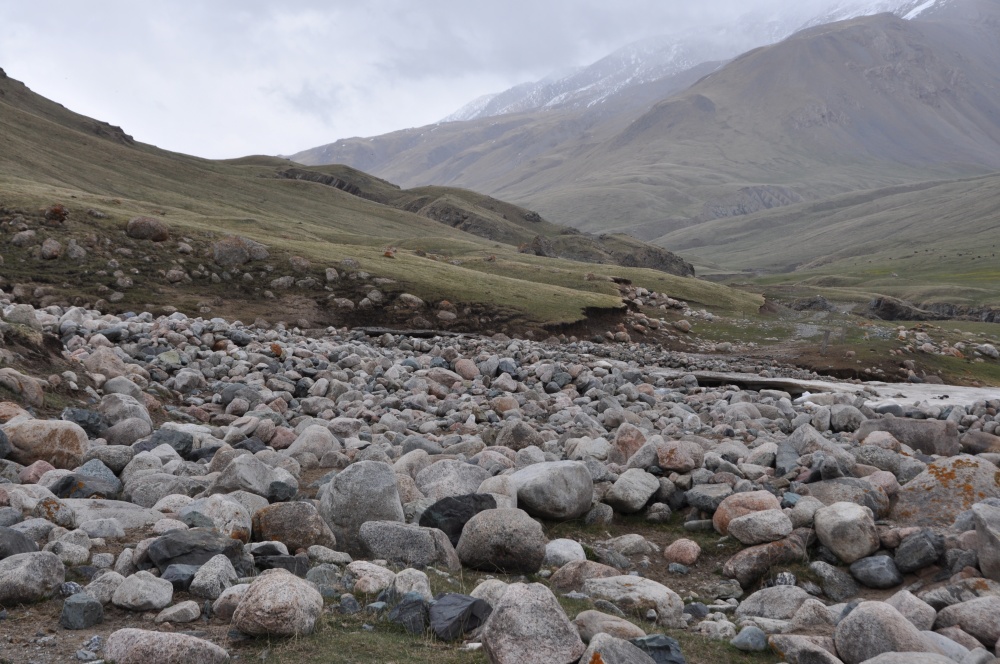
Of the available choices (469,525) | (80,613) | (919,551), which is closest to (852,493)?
(919,551)

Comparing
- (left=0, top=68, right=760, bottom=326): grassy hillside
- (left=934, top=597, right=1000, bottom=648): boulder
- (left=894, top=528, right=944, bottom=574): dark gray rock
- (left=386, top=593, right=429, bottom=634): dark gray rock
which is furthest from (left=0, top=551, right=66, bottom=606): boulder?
(left=0, top=68, right=760, bottom=326): grassy hillside

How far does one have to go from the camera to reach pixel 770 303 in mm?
76312

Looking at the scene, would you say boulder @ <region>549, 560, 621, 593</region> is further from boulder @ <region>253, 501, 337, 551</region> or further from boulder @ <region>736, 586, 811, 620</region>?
boulder @ <region>253, 501, 337, 551</region>

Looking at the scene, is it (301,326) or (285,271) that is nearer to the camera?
(301,326)

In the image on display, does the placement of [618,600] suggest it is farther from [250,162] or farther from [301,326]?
[250,162]

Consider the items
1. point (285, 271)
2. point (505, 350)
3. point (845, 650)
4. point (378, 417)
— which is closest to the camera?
point (845, 650)

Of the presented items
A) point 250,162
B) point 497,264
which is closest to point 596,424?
point 497,264

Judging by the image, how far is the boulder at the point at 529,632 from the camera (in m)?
6.58

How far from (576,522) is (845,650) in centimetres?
574

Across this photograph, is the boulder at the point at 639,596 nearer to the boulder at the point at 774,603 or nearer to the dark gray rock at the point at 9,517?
the boulder at the point at 774,603

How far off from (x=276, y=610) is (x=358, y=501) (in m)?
3.96

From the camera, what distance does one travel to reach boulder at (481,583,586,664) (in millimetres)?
6582

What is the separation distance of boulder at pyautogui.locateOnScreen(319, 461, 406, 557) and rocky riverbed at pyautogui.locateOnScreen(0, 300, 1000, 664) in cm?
3

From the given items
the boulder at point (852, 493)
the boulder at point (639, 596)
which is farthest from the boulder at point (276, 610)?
the boulder at point (852, 493)
